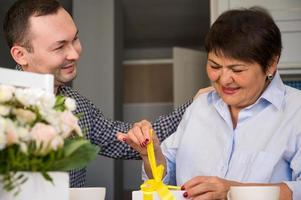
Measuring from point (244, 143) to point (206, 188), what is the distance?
0.96 feet

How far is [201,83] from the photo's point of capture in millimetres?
4980

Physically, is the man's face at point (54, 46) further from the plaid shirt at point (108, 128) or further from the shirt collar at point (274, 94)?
the shirt collar at point (274, 94)

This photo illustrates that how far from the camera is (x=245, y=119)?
62.0 inches

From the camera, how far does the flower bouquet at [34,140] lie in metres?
0.83

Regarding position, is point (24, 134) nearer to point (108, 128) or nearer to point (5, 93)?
point (5, 93)

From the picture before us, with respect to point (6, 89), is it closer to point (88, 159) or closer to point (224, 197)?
point (88, 159)

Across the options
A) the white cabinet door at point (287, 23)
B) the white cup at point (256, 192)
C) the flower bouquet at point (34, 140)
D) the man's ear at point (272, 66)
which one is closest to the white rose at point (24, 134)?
the flower bouquet at point (34, 140)

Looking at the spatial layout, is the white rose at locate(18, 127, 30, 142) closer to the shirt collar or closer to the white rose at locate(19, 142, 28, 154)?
the white rose at locate(19, 142, 28, 154)

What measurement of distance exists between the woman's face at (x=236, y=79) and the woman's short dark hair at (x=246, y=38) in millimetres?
17

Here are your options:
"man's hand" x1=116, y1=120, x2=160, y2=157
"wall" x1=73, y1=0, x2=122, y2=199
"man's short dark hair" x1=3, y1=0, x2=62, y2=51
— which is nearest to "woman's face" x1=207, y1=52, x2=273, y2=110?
"man's hand" x1=116, y1=120, x2=160, y2=157

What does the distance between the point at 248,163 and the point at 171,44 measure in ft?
17.9

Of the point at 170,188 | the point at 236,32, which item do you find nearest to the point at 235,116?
the point at 236,32

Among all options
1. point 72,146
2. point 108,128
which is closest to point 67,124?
point 72,146

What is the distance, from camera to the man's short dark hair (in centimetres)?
190
